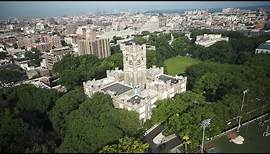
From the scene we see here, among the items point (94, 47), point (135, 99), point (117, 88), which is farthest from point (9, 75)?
point (135, 99)

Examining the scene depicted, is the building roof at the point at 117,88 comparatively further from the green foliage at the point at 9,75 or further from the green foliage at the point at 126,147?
the green foliage at the point at 9,75

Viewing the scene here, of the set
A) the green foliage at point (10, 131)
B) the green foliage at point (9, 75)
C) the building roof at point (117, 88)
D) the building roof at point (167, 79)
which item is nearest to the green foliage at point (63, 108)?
the building roof at point (117, 88)

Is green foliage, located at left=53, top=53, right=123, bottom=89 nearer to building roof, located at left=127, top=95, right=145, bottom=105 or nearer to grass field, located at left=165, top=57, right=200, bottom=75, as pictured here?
grass field, located at left=165, top=57, right=200, bottom=75

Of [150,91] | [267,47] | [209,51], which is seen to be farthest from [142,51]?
[267,47]

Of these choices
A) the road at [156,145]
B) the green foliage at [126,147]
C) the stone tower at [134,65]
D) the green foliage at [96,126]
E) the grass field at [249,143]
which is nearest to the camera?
the green foliage at [126,147]

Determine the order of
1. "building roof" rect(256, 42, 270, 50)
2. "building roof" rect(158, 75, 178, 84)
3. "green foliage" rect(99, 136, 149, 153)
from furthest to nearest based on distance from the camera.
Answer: "building roof" rect(256, 42, 270, 50), "building roof" rect(158, 75, 178, 84), "green foliage" rect(99, 136, 149, 153)

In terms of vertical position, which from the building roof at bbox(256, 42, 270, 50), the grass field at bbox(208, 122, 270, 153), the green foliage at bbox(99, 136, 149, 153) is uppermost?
the building roof at bbox(256, 42, 270, 50)

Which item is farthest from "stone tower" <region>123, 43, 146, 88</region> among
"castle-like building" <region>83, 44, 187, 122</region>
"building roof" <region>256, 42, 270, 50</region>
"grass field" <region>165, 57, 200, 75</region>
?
"building roof" <region>256, 42, 270, 50</region>
